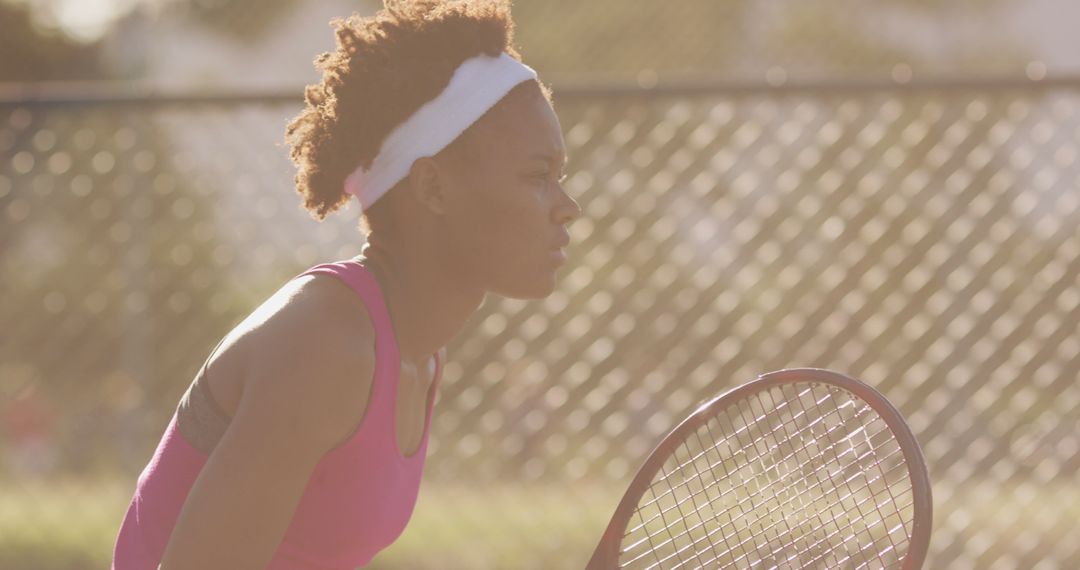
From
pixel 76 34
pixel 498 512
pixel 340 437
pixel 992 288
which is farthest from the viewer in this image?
pixel 76 34

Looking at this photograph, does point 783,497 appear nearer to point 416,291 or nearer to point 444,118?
point 416,291

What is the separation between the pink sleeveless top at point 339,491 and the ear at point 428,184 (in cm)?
13

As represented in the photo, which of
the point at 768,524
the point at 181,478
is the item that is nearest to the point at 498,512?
the point at 768,524

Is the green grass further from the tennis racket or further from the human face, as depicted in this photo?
the human face

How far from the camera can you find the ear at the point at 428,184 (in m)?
2.16

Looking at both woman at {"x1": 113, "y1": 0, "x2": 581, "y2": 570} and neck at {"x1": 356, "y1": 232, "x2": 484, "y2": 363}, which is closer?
woman at {"x1": 113, "y1": 0, "x2": 581, "y2": 570}

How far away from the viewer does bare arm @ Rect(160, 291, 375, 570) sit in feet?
6.09

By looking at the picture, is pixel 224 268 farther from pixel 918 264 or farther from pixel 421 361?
pixel 421 361

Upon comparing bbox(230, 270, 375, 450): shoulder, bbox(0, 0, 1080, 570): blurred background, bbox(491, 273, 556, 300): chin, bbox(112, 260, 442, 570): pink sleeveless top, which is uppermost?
bbox(0, 0, 1080, 570): blurred background

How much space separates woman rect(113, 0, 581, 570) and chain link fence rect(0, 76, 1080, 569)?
6.17 feet

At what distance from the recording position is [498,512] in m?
4.70

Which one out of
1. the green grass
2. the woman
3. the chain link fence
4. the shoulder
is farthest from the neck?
the green grass

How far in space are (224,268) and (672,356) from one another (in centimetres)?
142

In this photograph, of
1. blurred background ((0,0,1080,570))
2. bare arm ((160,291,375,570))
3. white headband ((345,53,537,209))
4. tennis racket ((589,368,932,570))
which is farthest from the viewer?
blurred background ((0,0,1080,570))
